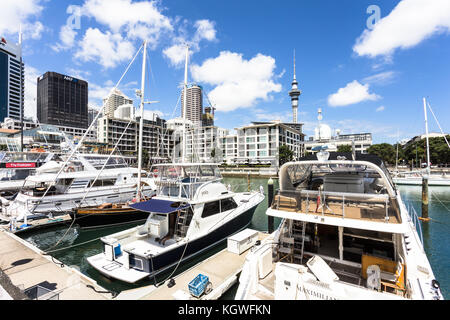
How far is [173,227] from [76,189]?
34.9 ft

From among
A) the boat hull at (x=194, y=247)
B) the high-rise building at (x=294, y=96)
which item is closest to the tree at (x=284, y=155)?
the boat hull at (x=194, y=247)

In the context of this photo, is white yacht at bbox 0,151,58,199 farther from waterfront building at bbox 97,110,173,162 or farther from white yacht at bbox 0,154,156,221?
waterfront building at bbox 97,110,173,162

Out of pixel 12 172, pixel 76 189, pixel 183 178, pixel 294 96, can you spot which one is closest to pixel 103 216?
pixel 76 189

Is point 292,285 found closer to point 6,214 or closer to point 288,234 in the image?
point 288,234

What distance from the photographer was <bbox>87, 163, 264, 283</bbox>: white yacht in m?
6.89

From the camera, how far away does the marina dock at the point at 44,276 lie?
18.0 feet

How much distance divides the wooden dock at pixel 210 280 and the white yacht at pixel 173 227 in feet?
2.33

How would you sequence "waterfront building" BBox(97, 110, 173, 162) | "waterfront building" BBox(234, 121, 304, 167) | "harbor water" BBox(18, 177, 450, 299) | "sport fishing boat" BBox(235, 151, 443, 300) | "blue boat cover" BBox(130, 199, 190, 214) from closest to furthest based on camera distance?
"sport fishing boat" BBox(235, 151, 443, 300) < "harbor water" BBox(18, 177, 450, 299) < "blue boat cover" BBox(130, 199, 190, 214) < "waterfront building" BBox(234, 121, 304, 167) < "waterfront building" BBox(97, 110, 173, 162)

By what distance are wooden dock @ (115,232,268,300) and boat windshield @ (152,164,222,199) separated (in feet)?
9.42

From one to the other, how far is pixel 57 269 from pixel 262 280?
7.21m

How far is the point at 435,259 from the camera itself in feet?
28.8

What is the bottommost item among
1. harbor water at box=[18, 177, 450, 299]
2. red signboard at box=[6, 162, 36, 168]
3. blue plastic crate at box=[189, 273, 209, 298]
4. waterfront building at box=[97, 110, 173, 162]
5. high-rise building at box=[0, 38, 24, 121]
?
harbor water at box=[18, 177, 450, 299]

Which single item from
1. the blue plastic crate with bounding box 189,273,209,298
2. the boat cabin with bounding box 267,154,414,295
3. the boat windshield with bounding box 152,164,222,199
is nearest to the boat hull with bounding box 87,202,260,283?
the blue plastic crate with bounding box 189,273,209,298
